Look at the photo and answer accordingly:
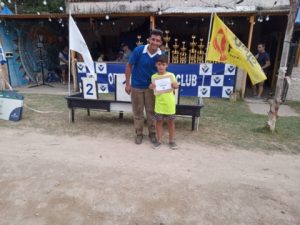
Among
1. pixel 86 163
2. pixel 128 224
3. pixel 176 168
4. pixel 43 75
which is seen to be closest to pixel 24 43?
pixel 43 75

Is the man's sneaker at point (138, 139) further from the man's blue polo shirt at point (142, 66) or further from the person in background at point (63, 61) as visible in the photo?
the person in background at point (63, 61)

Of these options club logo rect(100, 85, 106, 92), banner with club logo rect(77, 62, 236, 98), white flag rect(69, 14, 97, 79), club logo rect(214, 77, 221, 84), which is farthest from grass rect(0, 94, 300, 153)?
club logo rect(100, 85, 106, 92)

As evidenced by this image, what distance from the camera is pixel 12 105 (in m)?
5.84

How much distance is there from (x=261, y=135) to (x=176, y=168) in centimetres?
235

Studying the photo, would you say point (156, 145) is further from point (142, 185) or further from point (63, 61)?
point (63, 61)

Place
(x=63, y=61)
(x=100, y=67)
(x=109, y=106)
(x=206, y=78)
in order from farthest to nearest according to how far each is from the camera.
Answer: (x=63, y=61) → (x=100, y=67) → (x=206, y=78) → (x=109, y=106)

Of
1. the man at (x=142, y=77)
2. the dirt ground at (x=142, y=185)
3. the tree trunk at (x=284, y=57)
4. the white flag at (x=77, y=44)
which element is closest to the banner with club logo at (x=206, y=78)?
the white flag at (x=77, y=44)

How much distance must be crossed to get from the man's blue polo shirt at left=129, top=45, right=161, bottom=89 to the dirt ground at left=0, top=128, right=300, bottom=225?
43.1 inches

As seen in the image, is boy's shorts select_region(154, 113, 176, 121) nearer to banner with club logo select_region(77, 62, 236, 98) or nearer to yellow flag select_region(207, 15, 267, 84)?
yellow flag select_region(207, 15, 267, 84)

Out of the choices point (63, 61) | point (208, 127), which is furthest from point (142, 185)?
point (63, 61)

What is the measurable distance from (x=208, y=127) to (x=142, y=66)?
2.16 meters

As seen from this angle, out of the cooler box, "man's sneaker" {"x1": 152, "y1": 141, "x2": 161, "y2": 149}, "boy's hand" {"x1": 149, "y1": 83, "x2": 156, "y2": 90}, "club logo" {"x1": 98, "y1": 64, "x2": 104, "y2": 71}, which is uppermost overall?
"club logo" {"x1": 98, "y1": 64, "x2": 104, "y2": 71}

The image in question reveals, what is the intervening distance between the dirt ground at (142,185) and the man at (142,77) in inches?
17.0

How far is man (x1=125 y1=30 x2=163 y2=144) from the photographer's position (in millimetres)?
4246
